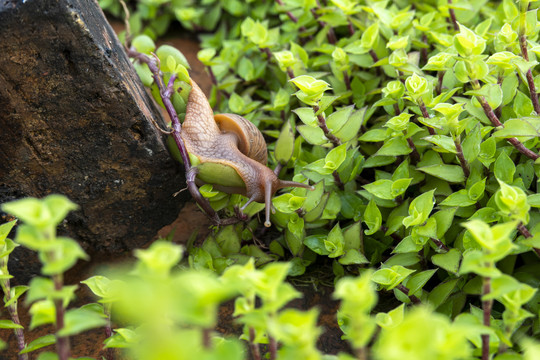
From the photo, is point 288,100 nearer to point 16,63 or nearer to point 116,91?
point 116,91

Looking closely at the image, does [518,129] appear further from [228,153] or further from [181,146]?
[181,146]

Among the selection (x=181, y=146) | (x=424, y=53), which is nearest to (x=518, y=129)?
(x=424, y=53)

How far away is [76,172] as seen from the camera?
1.99 m

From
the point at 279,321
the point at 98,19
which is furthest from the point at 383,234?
the point at 98,19

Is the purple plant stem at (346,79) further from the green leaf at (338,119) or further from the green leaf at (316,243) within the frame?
the green leaf at (316,243)

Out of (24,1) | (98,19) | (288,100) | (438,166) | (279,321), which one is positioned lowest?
(438,166)

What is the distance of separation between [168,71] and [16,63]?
29.3 inches

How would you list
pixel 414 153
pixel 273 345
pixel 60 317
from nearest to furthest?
pixel 60 317 < pixel 273 345 < pixel 414 153

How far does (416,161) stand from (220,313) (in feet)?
3.05

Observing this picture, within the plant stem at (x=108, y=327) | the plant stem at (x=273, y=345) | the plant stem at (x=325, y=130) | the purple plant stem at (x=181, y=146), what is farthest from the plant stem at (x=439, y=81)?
the plant stem at (x=108, y=327)

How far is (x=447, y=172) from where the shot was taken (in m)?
1.94

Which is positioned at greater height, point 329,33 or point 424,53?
point 329,33

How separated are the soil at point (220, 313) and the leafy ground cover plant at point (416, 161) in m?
0.10

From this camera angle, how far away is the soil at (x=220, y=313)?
1.91 meters
